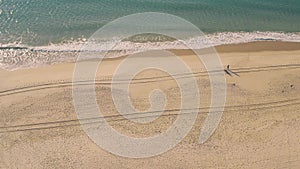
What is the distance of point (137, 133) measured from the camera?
83.2 feet

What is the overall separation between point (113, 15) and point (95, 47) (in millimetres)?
4558

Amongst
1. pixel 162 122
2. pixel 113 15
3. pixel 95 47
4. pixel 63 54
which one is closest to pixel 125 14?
pixel 113 15

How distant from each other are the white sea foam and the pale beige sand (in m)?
1.21

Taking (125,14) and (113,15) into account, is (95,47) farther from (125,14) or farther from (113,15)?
(125,14)

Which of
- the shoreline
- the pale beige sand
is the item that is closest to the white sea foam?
the shoreline

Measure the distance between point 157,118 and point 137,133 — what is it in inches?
68.1

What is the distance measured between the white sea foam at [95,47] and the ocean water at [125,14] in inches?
2.9

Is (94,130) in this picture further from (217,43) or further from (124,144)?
(217,43)

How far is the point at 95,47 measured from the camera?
109ft

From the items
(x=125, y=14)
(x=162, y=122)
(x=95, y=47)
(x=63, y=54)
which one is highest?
(x=125, y=14)

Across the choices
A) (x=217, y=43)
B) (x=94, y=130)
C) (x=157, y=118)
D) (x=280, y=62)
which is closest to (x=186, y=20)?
(x=217, y=43)

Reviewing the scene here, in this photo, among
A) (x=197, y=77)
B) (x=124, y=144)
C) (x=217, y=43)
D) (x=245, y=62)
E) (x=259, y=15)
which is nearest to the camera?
(x=124, y=144)

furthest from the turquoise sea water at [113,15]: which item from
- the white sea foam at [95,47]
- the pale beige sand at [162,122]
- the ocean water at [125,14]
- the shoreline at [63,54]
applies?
the pale beige sand at [162,122]

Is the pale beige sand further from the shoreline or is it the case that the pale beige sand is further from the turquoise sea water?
the turquoise sea water
